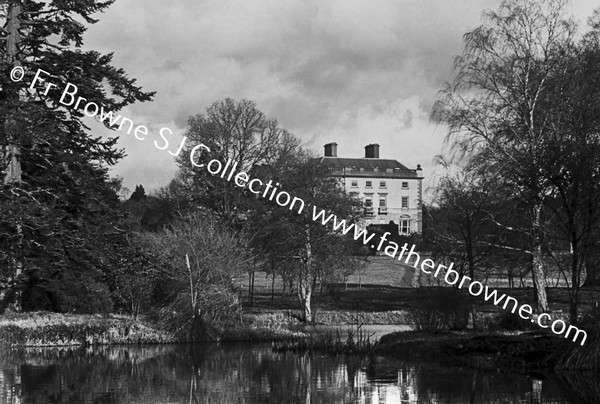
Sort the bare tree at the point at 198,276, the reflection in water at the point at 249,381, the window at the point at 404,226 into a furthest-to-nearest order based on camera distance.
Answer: the window at the point at 404,226, the bare tree at the point at 198,276, the reflection in water at the point at 249,381

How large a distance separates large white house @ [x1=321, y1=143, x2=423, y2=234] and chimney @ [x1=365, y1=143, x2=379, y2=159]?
102cm

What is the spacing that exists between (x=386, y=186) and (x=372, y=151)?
240 inches

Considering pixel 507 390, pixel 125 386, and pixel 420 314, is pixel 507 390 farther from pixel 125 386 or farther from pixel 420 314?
pixel 420 314

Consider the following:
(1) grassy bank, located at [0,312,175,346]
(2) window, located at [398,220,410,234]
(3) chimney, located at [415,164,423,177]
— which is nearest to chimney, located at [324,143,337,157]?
(3) chimney, located at [415,164,423,177]

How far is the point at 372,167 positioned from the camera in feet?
336

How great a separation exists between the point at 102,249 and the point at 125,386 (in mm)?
15551

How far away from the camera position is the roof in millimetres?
100500

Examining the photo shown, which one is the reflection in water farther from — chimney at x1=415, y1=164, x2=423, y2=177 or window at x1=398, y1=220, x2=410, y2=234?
chimney at x1=415, y1=164, x2=423, y2=177

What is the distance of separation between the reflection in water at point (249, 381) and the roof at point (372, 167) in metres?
79.2

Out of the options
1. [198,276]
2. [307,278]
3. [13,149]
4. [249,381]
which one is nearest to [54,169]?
[13,149]

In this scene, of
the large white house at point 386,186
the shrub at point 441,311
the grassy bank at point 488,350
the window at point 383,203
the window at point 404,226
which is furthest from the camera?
the window at point 383,203

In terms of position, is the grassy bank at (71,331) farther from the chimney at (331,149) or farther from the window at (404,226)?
the chimney at (331,149)

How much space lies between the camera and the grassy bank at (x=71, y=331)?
25.2 meters

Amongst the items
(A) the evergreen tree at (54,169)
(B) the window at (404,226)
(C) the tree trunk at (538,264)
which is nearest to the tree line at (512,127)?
(C) the tree trunk at (538,264)
